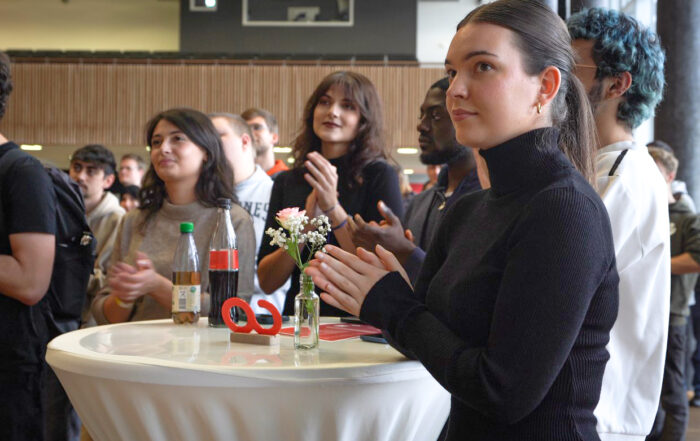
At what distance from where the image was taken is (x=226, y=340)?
75.0 inches

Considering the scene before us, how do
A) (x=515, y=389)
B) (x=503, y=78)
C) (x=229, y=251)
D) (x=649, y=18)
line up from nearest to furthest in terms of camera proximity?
1. (x=515, y=389)
2. (x=503, y=78)
3. (x=229, y=251)
4. (x=649, y=18)

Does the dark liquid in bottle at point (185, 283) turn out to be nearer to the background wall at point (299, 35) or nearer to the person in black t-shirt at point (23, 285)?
the person in black t-shirt at point (23, 285)

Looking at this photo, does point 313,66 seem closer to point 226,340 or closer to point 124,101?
point 124,101

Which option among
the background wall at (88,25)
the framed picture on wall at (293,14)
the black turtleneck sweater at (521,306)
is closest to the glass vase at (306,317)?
the black turtleneck sweater at (521,306)

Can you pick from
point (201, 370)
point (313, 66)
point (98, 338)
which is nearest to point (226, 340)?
point (98, 338)

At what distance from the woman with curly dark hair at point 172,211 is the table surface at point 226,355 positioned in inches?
22.5

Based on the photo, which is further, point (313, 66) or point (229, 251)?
point (313, 66)

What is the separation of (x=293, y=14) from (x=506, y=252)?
16100 mm

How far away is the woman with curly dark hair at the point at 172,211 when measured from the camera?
263cm

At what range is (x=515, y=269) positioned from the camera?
109cm

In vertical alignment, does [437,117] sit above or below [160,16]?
below

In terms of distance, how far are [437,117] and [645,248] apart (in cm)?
113

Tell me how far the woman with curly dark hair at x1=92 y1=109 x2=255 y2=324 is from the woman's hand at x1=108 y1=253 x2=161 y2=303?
0.05 metres

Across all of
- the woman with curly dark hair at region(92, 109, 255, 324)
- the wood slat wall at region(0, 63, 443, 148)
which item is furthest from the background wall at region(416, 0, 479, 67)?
the woman with curly dark hair at region(92, 109, 255, 324)
